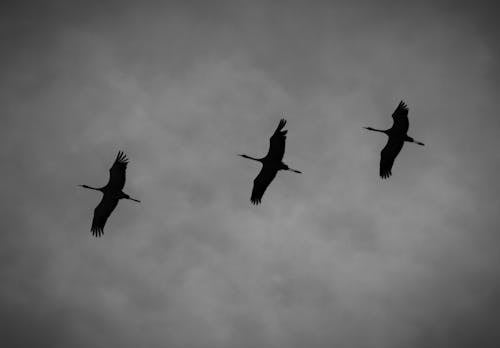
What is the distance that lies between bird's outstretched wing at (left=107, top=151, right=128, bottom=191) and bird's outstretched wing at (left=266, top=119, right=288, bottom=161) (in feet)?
30.6

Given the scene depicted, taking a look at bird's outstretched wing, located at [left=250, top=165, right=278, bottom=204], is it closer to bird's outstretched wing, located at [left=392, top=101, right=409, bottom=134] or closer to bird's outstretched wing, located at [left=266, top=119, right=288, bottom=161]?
bird's outstretched wing, located at [left=266, top=119, right=288, bottom=161]

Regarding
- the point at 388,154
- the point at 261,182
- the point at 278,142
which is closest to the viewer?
the point at 278,142

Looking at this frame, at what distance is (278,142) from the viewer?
34.8 metres

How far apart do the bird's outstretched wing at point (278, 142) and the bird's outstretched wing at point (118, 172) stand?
9331mm

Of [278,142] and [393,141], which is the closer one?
[278,142]

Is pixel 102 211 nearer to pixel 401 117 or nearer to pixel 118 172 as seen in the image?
pixel 118 172

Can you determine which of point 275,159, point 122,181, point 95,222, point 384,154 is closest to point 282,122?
point 275,159

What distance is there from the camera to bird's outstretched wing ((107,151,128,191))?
3566cm

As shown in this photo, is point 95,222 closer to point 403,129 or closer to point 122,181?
point 122,181

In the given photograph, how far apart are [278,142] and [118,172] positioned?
1033 cm

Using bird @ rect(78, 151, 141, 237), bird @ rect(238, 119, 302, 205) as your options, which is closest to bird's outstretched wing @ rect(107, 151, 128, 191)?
bird @ rect(78, 151, 141, 237)

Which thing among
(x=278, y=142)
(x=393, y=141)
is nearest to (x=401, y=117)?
(x=393, y=141)

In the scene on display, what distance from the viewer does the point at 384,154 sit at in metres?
37.8

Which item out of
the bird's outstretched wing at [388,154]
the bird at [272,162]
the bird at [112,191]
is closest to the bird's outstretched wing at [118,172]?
the bird at [112,191]
